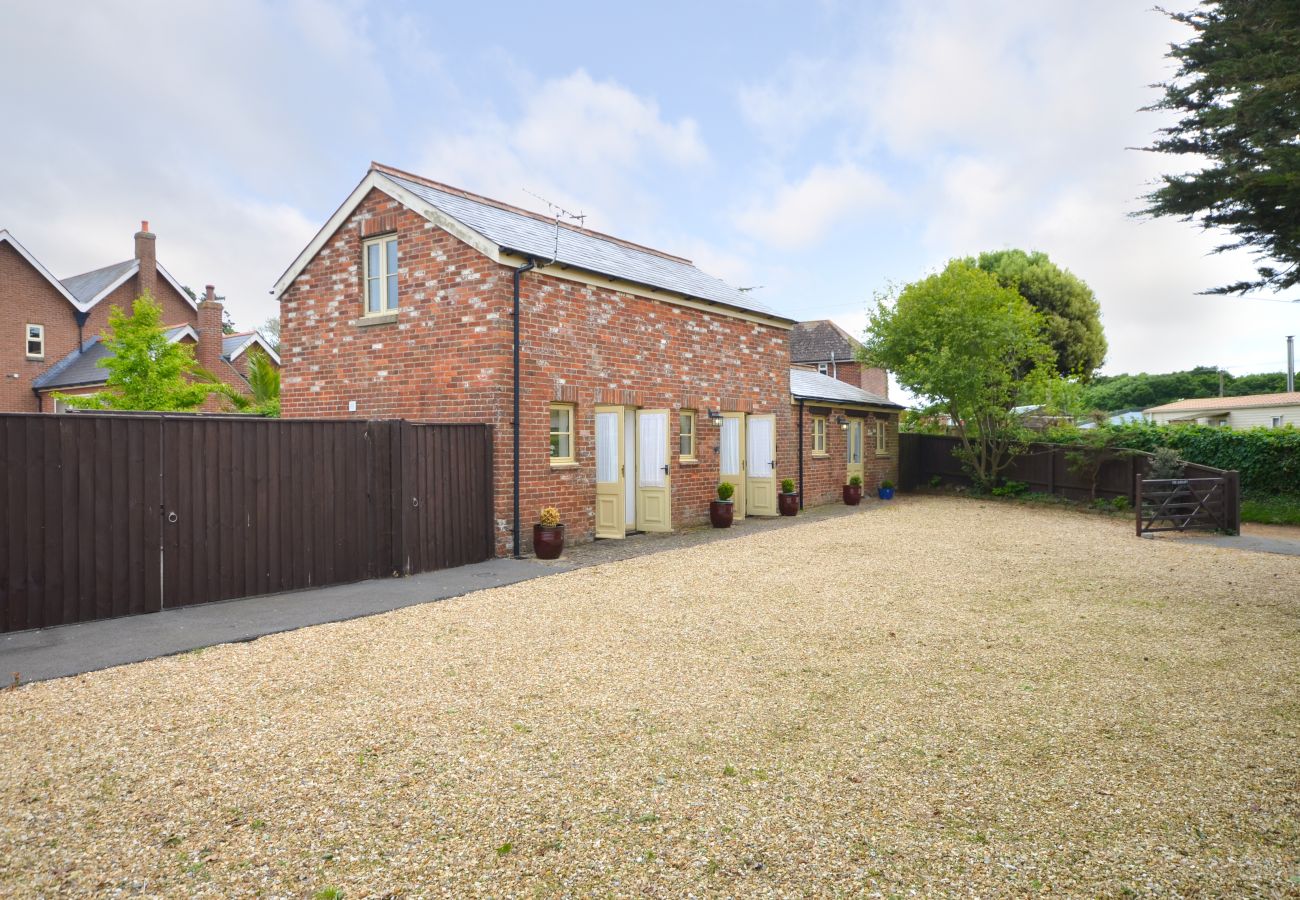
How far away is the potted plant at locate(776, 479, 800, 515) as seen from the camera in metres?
17.3

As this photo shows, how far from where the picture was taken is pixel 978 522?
1636cm

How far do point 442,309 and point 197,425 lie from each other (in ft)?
15.7

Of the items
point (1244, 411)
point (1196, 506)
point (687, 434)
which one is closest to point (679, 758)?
point (687, 434)

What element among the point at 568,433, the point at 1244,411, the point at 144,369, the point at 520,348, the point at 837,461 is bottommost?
the point at 837,461

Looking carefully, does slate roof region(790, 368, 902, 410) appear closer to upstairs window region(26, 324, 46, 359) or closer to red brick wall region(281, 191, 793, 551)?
red brick wall region(281, 191, 793, 551)

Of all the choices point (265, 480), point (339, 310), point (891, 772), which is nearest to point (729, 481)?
point (339, 310)

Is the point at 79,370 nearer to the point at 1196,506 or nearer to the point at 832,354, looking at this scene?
the point at 832,354

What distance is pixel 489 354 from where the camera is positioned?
37.1ft

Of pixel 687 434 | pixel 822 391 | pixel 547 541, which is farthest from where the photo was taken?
pixel 822 391

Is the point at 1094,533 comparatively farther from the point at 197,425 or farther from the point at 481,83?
the point at 197,425

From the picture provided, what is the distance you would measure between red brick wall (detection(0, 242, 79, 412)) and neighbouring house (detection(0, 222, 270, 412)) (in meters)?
0.03

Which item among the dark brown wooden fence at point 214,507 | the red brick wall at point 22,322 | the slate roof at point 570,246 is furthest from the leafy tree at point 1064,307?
the red brick wall at point 22,322

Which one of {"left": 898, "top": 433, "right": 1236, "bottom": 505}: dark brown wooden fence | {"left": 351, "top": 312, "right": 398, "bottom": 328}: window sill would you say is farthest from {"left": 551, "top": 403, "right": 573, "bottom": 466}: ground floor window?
{"left": 898, "top": 433, "right": 1236, "bottom": 505}: dark brown wooden fence

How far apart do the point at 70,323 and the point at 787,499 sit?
30.0 meters
